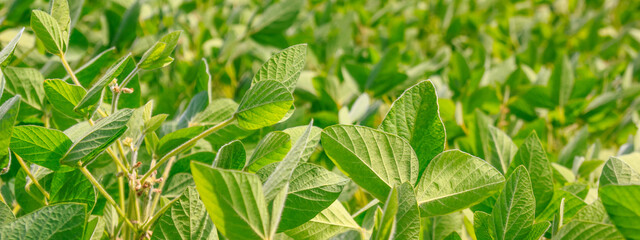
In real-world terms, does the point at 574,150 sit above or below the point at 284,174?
below

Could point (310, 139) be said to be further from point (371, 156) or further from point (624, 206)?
point (624, 206)

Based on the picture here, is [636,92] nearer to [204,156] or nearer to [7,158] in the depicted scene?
[204,156]

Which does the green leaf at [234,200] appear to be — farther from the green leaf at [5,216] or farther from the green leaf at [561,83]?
the green leaf at [561,83]

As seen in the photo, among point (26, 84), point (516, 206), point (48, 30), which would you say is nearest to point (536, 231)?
point (516, 206)

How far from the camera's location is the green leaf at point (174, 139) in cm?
59

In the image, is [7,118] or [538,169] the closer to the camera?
[7,118]

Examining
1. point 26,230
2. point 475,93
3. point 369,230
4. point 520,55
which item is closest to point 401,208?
point 369,230

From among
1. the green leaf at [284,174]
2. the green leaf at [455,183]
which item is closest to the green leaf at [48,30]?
the green leaf at [284,174]

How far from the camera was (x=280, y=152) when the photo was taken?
1.83ft

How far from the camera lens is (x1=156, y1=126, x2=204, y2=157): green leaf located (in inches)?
23.3

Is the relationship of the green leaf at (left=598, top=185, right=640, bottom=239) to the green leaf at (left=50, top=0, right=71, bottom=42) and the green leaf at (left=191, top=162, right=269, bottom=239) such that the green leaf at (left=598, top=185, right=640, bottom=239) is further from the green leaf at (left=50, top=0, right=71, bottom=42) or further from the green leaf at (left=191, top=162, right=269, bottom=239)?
the green leaf at (left=50, top=0, right=71, bottom=42)

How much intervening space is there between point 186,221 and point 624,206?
40 centimetres

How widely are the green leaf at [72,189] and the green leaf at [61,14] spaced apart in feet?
0.58

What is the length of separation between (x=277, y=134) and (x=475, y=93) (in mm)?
762
